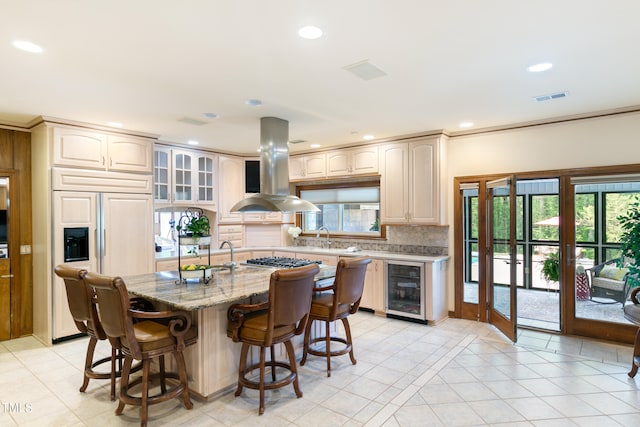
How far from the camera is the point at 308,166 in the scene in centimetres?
618

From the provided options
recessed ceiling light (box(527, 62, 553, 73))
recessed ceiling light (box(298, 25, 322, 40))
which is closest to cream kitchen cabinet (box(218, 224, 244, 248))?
recessed ceiling light (box(298, 25, 322, 40))

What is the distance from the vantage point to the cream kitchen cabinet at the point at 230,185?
20.2ft

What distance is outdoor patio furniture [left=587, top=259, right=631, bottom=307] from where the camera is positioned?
407 centimetres

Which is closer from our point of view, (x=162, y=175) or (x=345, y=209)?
(x=162, y=175)

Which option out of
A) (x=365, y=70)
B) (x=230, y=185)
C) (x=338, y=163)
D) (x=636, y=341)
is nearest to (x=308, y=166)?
(x=338, y=163)

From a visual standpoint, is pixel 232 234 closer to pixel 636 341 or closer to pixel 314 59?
pixel 314 59

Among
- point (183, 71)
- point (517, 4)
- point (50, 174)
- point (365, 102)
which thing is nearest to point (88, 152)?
point (50, 174)

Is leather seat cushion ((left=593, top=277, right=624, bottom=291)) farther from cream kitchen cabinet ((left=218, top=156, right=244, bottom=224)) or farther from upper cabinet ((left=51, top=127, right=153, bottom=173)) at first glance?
upper cabinet ((left=51, top=127, right=153, bottom=173))

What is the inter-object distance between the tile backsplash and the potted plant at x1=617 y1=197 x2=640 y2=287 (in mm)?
1876

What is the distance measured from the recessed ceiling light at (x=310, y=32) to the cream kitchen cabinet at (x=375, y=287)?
3.49 m

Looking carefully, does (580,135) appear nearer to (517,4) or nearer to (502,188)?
(502,188)

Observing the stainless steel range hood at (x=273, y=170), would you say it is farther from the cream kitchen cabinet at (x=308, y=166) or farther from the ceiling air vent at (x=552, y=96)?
the ceiling air vent at (x=552, y=96)

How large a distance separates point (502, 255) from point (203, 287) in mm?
3493

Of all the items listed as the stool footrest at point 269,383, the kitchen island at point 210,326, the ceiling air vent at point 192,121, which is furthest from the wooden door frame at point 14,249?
the stool footrest at point 269,383
